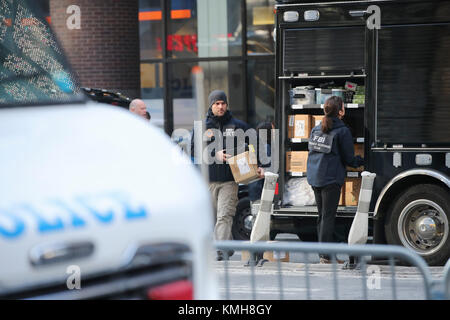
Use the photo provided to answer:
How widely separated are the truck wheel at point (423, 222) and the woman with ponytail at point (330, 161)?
2.24 feet

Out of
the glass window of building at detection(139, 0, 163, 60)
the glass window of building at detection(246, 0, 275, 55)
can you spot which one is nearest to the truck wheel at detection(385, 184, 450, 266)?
the glass window of building at detection(246, 0, 275, 55)

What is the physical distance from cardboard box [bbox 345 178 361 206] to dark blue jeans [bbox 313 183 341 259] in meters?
0.63

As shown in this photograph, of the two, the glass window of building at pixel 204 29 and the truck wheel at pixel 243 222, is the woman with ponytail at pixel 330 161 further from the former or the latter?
the glass window of building at pixel 204 29

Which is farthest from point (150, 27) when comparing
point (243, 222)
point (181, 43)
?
point (243, 222)

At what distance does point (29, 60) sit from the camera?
3.69m

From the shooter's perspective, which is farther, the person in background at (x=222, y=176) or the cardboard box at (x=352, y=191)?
the cardboard box at (x=352, y=191)

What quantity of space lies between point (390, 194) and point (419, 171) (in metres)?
0.46

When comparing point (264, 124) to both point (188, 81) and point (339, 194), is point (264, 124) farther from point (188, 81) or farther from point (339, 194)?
point (188, 81)

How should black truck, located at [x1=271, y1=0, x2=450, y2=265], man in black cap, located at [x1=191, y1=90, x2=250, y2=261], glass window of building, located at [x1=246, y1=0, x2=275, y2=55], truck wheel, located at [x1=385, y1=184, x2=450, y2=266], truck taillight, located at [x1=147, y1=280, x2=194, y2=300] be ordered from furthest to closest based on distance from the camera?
glass window of building, located at [x1=246, y1=0, x2=275, y2=55]
man in black cap, located at [x1=191, y1=90, x2=250, y2=261]
black truck, located at [x1=271, y1=0, x2=450, y2=265]
truck wheel, located at [x1=385, y1=184, x2=450, y2=266]
truck taillight, located at [x1=147, y1=280, x2=194, y2=300]

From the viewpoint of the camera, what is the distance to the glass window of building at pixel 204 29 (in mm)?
17234

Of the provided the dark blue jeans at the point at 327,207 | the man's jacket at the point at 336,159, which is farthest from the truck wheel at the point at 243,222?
the man's jacket at the point at 336,159

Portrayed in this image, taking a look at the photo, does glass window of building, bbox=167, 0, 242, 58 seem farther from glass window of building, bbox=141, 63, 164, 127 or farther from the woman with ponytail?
the woman with ponytail

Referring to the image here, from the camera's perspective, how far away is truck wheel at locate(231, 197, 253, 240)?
12.0 m
